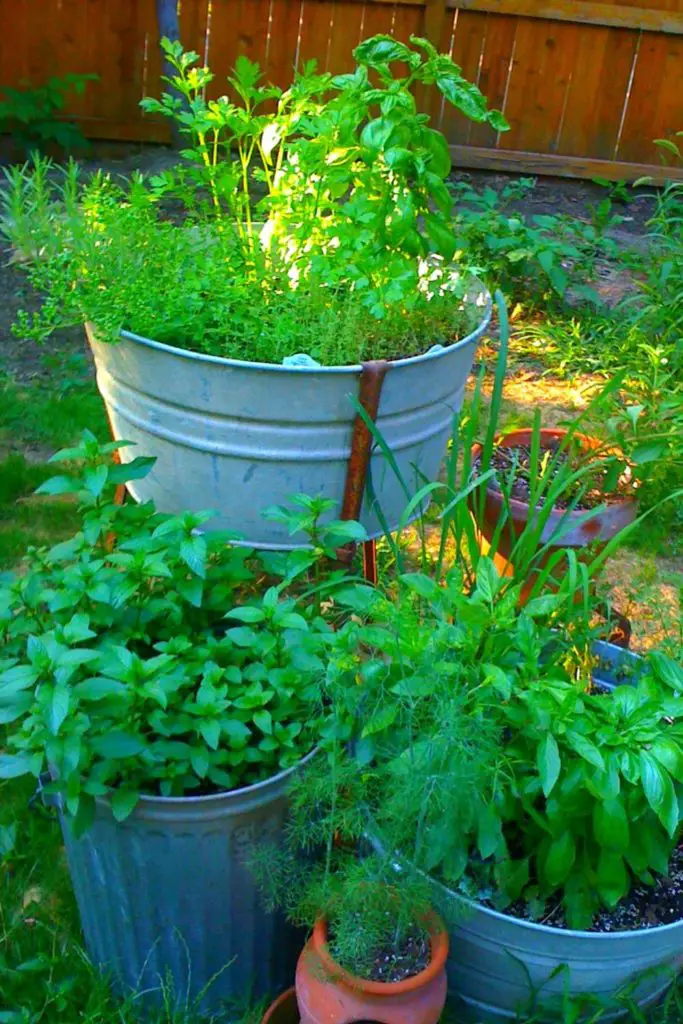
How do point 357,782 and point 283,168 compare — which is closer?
point 357,782

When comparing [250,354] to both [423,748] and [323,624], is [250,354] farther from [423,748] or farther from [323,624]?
[423,748]

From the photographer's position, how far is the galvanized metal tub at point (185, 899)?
5.67ft

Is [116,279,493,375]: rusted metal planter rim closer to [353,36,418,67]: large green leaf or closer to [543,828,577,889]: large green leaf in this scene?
[353,36,418,67]: large green leaf

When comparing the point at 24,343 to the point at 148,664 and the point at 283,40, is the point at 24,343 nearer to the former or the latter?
the point at 148,664

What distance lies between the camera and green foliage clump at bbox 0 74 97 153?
6.07 meters

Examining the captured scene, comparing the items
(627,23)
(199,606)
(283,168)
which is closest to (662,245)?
(627,23)

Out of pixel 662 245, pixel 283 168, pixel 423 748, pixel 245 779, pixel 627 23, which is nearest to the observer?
pixel 423 748

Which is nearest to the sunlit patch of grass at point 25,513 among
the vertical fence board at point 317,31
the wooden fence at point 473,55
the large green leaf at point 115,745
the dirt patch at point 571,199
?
the large green leaf at point 115,745

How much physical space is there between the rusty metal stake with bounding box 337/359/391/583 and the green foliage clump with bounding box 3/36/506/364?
0.13m

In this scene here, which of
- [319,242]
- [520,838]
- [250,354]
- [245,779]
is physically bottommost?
[520,838]

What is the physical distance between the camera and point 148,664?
66.4 inches

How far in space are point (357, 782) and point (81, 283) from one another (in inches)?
46.2

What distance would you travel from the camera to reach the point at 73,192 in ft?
7.72

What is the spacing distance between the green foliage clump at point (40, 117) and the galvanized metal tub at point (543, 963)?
17.6ft
